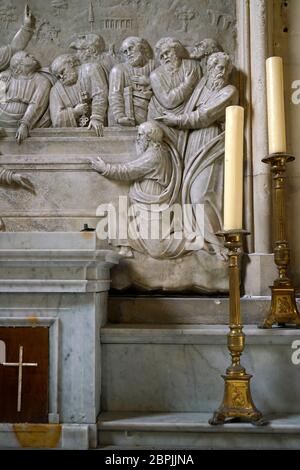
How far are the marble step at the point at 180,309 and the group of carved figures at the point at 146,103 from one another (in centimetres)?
35

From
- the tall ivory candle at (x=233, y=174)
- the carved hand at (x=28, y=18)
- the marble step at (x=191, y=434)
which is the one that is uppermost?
the carved hand at (x=28, y=18)

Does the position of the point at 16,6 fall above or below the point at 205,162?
above

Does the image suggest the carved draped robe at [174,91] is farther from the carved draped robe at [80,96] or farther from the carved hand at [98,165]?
the carved hand at [98,165]

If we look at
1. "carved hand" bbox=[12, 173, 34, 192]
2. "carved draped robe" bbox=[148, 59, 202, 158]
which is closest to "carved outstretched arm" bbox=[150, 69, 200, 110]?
"carved draped robe" bbox=[148, 59, 202, 158]

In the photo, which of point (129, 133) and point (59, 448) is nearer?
point (59, 448)

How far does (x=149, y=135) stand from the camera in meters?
3.10

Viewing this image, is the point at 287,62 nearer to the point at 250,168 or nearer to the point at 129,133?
the point at 250,168

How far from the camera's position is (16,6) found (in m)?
3.43

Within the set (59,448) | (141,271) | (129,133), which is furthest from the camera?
(129,133)

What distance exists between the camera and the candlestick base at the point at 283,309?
8.71ft

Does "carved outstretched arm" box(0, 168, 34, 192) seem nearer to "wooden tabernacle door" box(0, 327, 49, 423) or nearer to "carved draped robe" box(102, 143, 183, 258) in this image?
"carved draped robe" box(102, 143, 183, 258)

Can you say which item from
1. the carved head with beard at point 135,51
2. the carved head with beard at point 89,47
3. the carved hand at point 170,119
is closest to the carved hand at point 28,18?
the carved head with beard at point 89,47

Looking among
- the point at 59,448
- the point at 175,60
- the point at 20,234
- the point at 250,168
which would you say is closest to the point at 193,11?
the point at 175,60

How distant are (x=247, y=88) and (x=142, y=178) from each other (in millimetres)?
975
